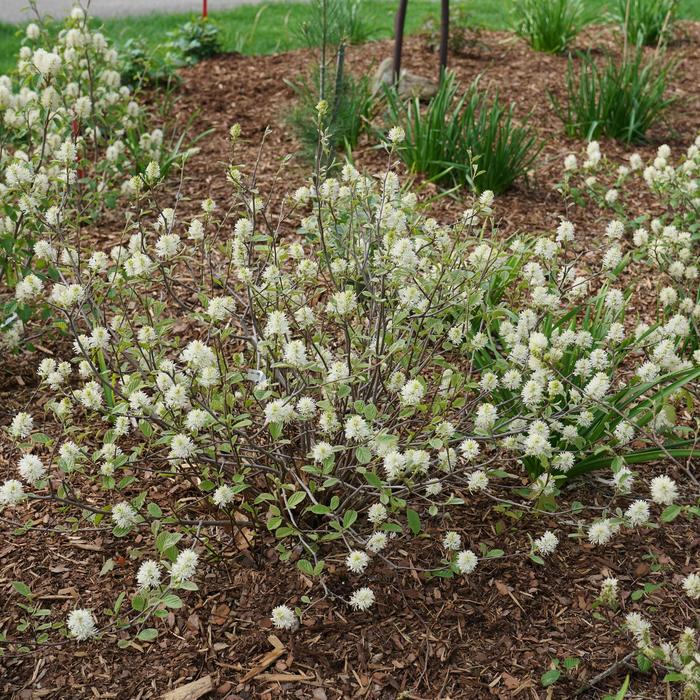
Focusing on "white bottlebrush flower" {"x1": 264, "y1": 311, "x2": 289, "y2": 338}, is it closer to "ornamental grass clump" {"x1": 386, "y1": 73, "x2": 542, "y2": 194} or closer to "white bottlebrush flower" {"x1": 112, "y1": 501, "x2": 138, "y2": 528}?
"white bottlebrush flower" {"x1": 112, "y1": 501, "x2": 138, "y2": 528}

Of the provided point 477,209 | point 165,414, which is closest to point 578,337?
point 477,209

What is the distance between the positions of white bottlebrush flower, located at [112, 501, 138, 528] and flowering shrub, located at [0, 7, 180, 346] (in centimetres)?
87

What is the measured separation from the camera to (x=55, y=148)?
4418mm

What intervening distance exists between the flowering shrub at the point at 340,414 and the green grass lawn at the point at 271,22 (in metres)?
5.03

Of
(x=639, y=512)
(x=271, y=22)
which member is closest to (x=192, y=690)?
(x=639, y=512)

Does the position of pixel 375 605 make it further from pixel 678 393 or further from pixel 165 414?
pixel 678 393

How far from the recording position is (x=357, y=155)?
5508 mm

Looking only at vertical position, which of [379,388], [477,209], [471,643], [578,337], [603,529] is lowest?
[471,643]

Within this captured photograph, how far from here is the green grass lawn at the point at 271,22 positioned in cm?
800

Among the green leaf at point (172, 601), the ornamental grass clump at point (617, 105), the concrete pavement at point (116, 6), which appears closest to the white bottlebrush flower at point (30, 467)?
the green leaf at point (172, 601)

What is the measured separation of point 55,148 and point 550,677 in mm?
3315

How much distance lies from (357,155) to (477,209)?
8.85ft

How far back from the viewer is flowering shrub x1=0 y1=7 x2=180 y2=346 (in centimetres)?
340

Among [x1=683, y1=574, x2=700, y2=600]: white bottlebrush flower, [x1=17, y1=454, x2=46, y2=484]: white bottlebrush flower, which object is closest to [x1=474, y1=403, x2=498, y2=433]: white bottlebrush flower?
[x1=683, y1=574, x2=700, y2=600]: white bottlebrush flower
